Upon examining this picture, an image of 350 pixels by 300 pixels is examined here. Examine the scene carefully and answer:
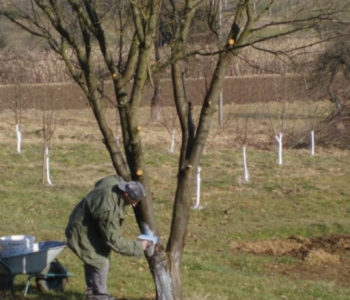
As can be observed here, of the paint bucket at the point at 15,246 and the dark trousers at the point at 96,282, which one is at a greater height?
the paint bucket at the point at 15,246

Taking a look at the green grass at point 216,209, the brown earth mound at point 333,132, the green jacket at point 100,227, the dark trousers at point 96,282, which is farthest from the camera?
the brown earth mound at point 333,132

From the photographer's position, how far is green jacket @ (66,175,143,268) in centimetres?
715

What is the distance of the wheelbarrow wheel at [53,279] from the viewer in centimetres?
891

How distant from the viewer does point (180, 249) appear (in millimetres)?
8117

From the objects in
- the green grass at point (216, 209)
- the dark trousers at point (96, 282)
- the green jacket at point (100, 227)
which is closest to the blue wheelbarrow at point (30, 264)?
the green grass at point (216, 209)

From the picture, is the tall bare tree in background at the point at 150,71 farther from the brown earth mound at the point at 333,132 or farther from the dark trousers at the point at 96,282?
the brown earth mound at the point at 333,132

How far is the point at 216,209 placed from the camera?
18359 mm

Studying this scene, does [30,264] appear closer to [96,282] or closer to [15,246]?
[15,246]

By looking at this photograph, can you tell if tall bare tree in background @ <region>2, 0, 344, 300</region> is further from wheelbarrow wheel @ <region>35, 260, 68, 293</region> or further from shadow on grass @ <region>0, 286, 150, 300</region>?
wheelbarrow wheel @ <region>35, 260, 68, 293</region>

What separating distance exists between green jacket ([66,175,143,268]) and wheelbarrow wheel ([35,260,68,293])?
5.15ft

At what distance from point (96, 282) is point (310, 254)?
7.24 meters

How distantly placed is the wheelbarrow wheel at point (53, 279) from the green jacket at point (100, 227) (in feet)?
5.15

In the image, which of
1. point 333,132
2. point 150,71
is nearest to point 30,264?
point 150,71

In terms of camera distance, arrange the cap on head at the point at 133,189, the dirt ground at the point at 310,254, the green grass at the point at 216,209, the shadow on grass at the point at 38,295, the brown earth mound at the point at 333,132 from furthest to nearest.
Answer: the brown earth mound at the point at 333,132, the dirt ground at the point at 310,254, the green grass at the point at 216,209, the shadow on grass at the point at 38,295, the cap on head at the point at 133,189
